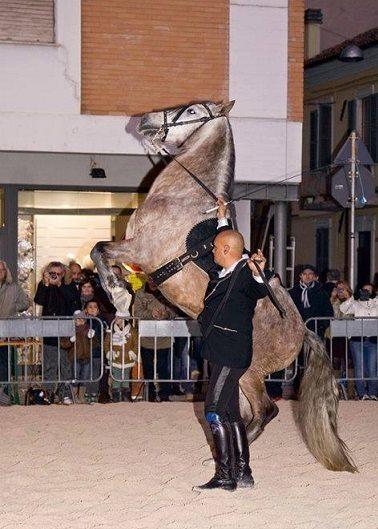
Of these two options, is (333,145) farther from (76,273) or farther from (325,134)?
(76,273)

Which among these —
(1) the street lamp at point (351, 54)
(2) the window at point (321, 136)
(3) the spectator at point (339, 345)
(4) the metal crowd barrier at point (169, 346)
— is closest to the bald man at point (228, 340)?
(4) the metal crowd barrier at point (169, 346)

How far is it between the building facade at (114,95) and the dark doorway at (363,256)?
49.0ft

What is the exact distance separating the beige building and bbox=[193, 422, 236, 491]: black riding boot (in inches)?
942

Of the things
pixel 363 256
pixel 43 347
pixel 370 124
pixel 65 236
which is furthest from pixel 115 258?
pixel 370 124

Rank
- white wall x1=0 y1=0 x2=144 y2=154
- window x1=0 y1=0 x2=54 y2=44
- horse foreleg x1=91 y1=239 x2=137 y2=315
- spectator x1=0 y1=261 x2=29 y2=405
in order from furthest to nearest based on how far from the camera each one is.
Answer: window x1=0 y1=0 x2=54 y2=44
white wall x1=0 y1=0 x2=144 y2=154
spectator x1=0 y1=261 x2=29 y2=405
horse foreleg x1=91 y1=239 x2=137 y2=315

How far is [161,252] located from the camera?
9.10m

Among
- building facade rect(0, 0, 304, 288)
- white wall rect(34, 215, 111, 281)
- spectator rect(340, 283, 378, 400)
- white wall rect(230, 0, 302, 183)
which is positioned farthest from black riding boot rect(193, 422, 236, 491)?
white wall rect(230, 0, 302, 183)

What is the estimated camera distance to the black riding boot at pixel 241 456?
8.02m

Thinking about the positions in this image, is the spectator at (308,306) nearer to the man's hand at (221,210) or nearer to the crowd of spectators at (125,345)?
the crowd of spectators at (125,345)

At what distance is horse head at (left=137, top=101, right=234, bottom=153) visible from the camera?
31.5 feet

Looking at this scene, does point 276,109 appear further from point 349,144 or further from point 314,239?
point 314,239

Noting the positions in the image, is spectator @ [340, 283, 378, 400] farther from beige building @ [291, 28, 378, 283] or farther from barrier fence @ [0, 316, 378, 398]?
beige building @ [291, 28, 378, 283]

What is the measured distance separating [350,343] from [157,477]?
6072 mm

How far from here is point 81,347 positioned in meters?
13.7
